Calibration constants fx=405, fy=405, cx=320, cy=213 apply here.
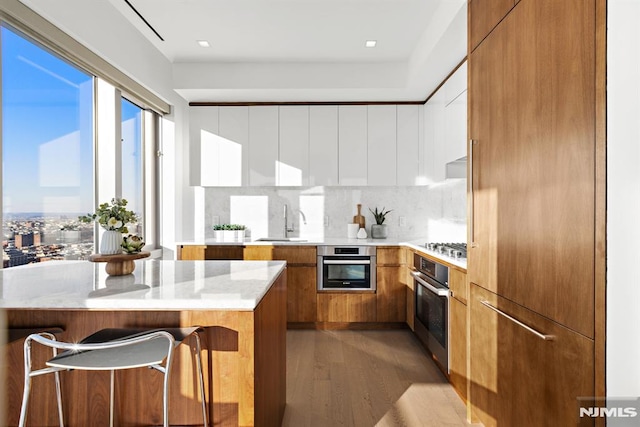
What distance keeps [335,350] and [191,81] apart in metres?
2.93

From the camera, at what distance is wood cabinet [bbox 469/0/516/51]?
6.24 feet

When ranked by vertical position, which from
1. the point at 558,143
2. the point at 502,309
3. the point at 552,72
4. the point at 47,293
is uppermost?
the point at 552,72

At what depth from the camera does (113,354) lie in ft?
4.49

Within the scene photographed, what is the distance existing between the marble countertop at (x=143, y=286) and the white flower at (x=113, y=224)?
0.77 feet

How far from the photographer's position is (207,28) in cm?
331

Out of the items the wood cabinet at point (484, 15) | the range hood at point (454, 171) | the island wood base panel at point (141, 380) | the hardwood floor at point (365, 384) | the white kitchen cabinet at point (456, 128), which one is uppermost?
the wood cabinet at point (484, 15)

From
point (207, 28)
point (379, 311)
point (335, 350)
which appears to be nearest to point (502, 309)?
point (335, 350)

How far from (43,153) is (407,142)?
331 centimetres

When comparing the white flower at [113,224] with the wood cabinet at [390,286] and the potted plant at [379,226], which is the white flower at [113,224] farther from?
the potted plant at [379,226]

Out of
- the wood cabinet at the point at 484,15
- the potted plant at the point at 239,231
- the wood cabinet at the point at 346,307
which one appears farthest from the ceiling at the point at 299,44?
the wood cabinet at the point at 346,307

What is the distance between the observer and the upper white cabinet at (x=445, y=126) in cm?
306

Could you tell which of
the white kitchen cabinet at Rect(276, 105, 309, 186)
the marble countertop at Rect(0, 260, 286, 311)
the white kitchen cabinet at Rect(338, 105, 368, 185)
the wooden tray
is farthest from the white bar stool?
the white kitchen cabinet at Rect(338, 105, 368, 185)

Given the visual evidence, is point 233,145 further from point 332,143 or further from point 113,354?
point 113,354
